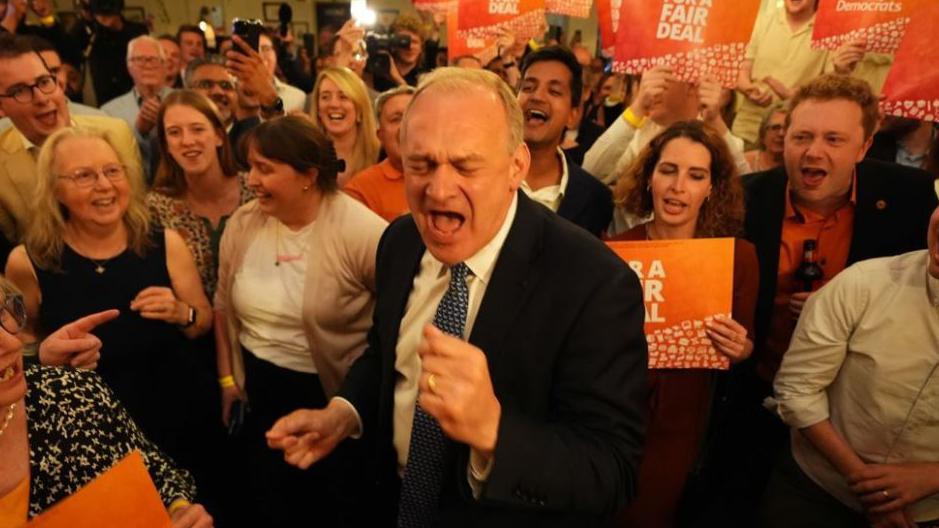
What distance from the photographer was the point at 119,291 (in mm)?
2350

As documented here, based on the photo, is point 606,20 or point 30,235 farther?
point 606,20

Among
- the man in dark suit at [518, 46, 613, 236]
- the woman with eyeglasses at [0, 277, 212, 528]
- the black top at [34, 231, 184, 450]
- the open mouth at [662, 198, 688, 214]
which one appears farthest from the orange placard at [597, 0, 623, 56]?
the woman with eyeglasses at [0, 277, 212, 528]

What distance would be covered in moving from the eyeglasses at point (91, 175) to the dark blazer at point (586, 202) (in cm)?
182

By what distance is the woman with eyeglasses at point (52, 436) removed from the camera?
1.42 metres

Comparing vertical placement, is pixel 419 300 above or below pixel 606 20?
below

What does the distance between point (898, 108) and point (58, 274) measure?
10.7 ft

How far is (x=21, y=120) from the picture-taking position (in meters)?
3.04

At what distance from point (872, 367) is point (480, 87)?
147 centimetres

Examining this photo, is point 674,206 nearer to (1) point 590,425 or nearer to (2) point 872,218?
(2) point 872,218

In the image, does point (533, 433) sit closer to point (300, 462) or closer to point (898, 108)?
point (300, 462)

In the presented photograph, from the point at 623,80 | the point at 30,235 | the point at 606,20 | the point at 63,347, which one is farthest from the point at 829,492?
the point at 623,80

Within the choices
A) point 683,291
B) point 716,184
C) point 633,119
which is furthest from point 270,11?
point 683,291

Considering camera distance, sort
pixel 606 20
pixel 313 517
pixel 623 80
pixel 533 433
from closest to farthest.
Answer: pixel 533 433 < pixel 313 517 < pixel 606 20 < pixel 623 80

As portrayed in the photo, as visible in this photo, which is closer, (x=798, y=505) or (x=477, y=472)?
(x=477, y=472)
